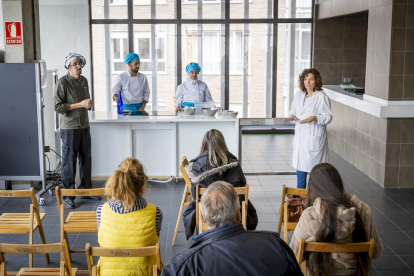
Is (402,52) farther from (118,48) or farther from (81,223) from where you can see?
→ (118,48)

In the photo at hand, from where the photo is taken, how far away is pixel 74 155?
18.8 ft

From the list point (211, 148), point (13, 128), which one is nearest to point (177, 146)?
point (13, 128)

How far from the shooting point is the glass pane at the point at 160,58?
988 centimetres

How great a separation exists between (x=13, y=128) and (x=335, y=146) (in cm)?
498

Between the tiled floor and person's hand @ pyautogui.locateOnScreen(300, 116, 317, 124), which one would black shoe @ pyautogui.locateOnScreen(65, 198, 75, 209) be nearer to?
the tiled floor

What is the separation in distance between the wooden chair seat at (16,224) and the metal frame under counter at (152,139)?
2327mm

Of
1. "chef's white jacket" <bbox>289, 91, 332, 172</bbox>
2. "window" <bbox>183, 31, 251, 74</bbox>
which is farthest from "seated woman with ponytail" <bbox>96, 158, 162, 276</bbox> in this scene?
"window" <bbox>183, 31, 251, 74</bbox>

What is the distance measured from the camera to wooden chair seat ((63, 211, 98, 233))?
390 centimetres

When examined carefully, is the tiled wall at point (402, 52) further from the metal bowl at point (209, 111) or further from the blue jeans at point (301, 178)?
the metal bowl at point (209, 111)

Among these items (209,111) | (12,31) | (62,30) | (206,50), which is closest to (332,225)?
(209,111)

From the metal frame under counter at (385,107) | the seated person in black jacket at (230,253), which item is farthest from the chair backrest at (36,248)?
the metal frame under counter at (385,107)

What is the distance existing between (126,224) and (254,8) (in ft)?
25.0

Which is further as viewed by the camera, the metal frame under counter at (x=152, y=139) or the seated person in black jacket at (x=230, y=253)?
the metal frame under counter at (x=152, y=139)

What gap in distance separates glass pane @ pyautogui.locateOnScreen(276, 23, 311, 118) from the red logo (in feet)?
17.7
